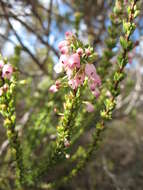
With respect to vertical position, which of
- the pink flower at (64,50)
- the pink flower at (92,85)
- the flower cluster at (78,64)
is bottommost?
the pink flower at (92,85)

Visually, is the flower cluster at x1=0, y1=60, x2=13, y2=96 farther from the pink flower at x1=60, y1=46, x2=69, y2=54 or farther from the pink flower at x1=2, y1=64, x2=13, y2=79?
the pink flower at x1=60, y1=46, x2=69, y2=54

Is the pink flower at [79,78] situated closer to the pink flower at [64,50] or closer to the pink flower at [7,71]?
the pink flower at [64,50]

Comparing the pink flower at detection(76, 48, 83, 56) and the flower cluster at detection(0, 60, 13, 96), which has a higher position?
the pink flower at detection(76, 48, 83, 56)

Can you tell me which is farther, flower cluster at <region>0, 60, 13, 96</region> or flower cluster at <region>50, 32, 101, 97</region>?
flower cluster at <region>0, 60, 13, 96</region>

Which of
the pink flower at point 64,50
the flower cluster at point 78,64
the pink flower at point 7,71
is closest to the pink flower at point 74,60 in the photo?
the flower cluster at point 78,64

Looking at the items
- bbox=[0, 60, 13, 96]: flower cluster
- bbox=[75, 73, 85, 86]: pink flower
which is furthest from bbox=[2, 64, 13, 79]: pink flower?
bbox=[75, 73, 85, 86]: pink flower

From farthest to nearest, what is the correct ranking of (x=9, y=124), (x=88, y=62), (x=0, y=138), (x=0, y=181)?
(x=0, y=138) < (x=0, y=181) < (x=9, y=124) < (x=88, y=62)

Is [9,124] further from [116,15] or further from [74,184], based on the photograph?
[74,184]

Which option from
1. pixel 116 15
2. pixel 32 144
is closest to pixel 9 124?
pixel 32 144
